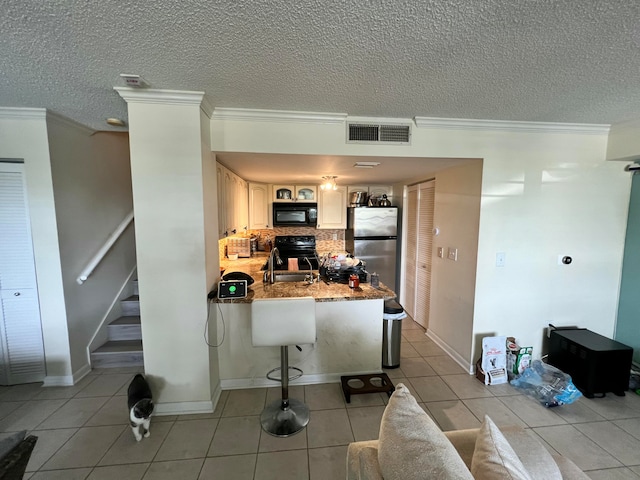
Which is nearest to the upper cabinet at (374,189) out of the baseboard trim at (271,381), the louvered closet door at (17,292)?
the baseboard trim at (271,381)

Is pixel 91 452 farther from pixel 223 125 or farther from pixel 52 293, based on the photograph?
pixel 223 125

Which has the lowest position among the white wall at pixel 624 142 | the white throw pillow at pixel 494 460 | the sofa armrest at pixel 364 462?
the sofa armrest at pixel 364 462

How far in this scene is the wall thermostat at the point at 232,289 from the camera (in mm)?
2070

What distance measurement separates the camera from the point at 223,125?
206 centimetres

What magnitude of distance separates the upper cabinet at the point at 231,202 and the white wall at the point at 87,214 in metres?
1.31

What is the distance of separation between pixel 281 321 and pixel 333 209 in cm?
282

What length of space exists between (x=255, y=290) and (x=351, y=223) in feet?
7.10

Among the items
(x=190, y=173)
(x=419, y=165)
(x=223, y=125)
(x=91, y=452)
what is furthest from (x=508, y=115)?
(x=91, y=452)

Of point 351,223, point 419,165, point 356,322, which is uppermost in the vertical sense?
point 419,165

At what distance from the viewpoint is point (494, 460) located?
849mm

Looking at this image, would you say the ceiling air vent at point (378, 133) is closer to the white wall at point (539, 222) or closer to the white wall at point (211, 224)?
the white wall at point (539, 222)

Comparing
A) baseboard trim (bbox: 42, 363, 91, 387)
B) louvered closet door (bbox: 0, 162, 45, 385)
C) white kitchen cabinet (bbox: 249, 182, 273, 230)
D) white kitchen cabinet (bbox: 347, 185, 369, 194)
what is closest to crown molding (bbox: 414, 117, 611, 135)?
white kitchen cabinet (bbox: 347, 185, 369, 194)

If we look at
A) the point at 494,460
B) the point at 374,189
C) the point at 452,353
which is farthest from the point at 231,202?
the point at 452,353

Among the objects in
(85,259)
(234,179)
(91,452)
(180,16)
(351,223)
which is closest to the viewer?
(180,16)
